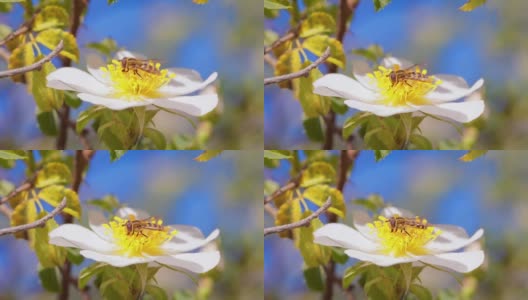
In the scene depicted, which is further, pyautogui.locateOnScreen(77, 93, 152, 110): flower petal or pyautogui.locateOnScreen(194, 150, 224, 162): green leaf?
pyautogui.locateOnScreen(194, 150, 224, 162): green leaf

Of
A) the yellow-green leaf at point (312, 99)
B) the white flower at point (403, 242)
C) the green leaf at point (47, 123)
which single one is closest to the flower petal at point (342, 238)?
the white flower at point (403, 242)

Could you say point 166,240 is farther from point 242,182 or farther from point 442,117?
point 442,117

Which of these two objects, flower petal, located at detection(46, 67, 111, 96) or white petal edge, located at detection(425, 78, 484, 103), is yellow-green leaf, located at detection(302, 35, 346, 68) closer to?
white petal edge, located at detection(425, 78, 484, 103)

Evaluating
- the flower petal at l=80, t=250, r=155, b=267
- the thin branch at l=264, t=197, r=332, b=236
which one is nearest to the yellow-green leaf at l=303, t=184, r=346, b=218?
the thin branch at l=264, t=197, r=332, b=236

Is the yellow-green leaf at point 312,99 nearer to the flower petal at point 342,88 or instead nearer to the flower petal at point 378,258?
the flower petal at point 342,88

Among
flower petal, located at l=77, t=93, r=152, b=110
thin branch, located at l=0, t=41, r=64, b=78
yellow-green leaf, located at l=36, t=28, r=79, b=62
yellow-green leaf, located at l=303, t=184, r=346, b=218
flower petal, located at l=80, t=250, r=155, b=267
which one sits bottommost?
flower petal, located at l=80, t=250, r=155, b=267

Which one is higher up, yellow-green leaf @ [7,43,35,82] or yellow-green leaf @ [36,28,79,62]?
yellow-green leaf @ [36,28,79,62]
